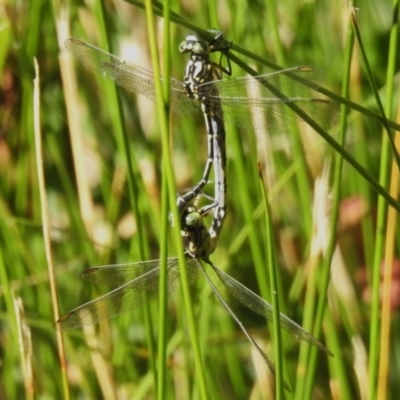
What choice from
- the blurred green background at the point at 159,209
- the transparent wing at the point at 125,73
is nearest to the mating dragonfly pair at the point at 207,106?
the transparent wing at the point at 125,73

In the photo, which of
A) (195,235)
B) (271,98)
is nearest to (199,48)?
(271,98)

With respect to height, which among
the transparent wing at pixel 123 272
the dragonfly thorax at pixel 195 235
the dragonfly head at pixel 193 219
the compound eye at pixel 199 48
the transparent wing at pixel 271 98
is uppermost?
the compound eye at pixel 199 48

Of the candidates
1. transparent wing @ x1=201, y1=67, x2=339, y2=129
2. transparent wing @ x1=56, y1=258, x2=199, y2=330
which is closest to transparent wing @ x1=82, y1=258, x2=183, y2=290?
transparent wing @ x1=56, y1=258, x2=199, y2=330

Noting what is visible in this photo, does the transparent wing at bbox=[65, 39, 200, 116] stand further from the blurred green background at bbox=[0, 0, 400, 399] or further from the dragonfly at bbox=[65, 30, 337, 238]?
the blurred green background at bbox=[0, 0, 400, 399]

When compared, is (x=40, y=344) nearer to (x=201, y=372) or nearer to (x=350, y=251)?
(x=350, y=251)

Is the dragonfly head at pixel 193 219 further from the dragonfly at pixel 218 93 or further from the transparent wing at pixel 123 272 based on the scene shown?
the transparent wing at pixel 123 272

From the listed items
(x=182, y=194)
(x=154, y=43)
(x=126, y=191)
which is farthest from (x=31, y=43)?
(x=154, y=43)
